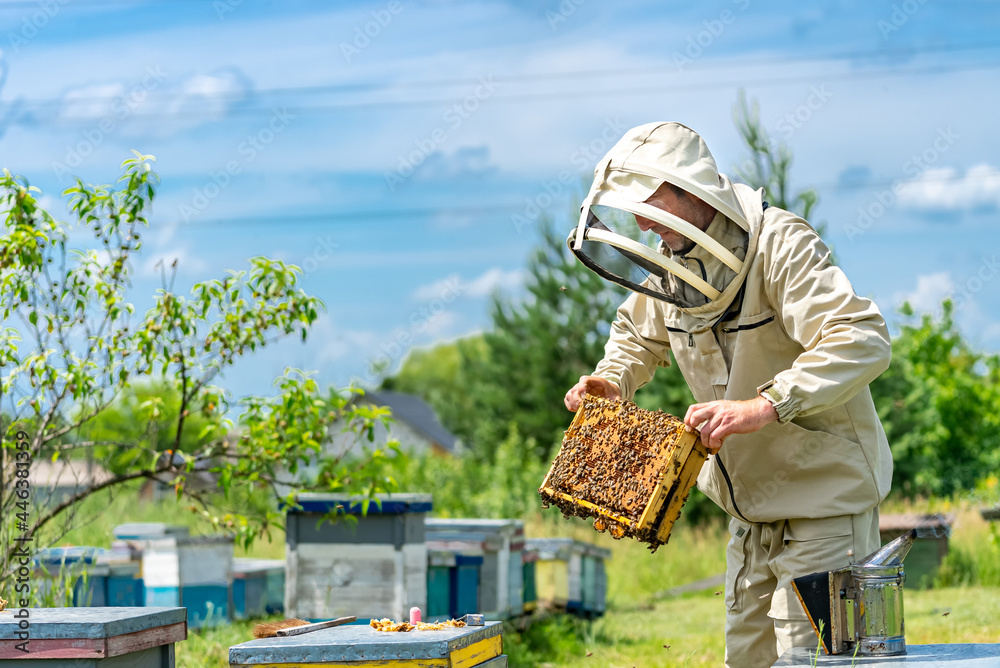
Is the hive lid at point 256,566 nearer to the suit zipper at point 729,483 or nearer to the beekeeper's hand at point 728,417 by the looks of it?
the suit zipper at point 729,483

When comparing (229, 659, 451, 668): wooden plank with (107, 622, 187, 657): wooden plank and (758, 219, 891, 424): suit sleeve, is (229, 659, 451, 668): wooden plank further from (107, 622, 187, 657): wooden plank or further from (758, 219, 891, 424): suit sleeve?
(758, 219, 891, 424): suit sleeve

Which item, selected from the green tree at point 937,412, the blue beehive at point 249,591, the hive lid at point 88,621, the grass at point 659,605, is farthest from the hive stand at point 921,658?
the green tree at point 937,412

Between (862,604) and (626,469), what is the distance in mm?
733

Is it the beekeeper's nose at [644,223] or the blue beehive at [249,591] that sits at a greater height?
the beekeeper's nose at [644,223]

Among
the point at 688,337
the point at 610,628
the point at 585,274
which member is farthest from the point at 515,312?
the point at 688,337

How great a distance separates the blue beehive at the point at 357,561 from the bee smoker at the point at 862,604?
3.56 m

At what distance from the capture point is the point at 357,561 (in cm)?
605

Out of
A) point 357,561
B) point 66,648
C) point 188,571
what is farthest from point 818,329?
point 188,571

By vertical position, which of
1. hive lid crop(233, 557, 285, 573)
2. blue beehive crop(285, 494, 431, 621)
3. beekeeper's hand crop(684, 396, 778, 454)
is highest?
beekeeper's hand crop(684, 396, 778, 454)

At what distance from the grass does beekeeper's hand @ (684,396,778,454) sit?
1433 millimetres

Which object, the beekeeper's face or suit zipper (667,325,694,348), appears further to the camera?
suit zipper (667,325,694,348)

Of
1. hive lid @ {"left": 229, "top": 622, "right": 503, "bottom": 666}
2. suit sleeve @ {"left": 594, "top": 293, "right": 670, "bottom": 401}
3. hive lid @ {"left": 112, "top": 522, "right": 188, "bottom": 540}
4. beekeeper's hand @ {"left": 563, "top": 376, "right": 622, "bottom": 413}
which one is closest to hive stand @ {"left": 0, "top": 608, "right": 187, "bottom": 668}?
hive lid @ {"left": 229, "top": 622, "right": 503, "bottom": 666}

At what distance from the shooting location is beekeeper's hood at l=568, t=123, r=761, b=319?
2945 millimetres

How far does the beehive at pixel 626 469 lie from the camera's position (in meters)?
2.76
